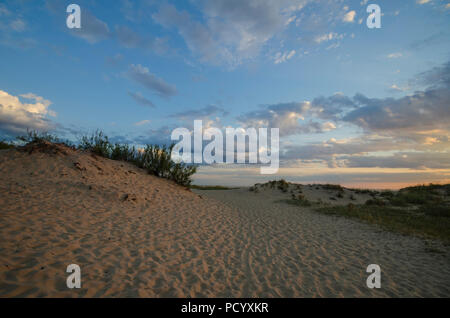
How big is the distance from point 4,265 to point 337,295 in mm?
6450

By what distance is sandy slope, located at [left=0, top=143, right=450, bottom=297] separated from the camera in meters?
4.02

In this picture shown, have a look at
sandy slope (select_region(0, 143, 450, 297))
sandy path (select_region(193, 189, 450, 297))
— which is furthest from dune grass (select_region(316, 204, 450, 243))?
sandy slope (select_region(0, 143, 450, 297))

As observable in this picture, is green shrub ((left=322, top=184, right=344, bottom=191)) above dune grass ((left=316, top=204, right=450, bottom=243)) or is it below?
above

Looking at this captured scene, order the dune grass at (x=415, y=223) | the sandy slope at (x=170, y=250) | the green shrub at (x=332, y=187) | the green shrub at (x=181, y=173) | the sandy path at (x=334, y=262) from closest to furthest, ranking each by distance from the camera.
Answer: the sandy slope at (x=170, y=250) < the sandy path at (x=334, y=262) < the dune grass at (x=415, y=223) < the green shrub at (x=181, y=173) < the green shrub at (x=332, y=187)

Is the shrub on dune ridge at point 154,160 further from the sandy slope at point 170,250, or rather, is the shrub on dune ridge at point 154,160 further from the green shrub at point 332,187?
the green shrub at point 332,187

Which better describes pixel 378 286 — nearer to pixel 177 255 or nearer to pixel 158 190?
pixel 177 255

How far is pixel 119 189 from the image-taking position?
1059cm

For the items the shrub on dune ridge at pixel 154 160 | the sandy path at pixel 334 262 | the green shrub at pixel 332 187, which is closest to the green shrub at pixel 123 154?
the shrub on dune ridge at pixel 154 160

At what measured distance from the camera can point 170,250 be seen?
18.7 ft

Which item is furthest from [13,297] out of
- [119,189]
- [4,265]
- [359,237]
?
[359,237]

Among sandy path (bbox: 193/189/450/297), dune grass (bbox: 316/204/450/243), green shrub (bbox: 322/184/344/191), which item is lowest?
sandy path (bbox: 193/189/450/297)

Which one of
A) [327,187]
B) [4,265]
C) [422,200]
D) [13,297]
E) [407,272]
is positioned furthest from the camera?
[327,187]

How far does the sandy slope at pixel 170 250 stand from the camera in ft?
13.2

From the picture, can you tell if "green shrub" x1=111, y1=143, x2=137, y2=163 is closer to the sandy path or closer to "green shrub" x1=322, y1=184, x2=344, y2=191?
the sandy path
